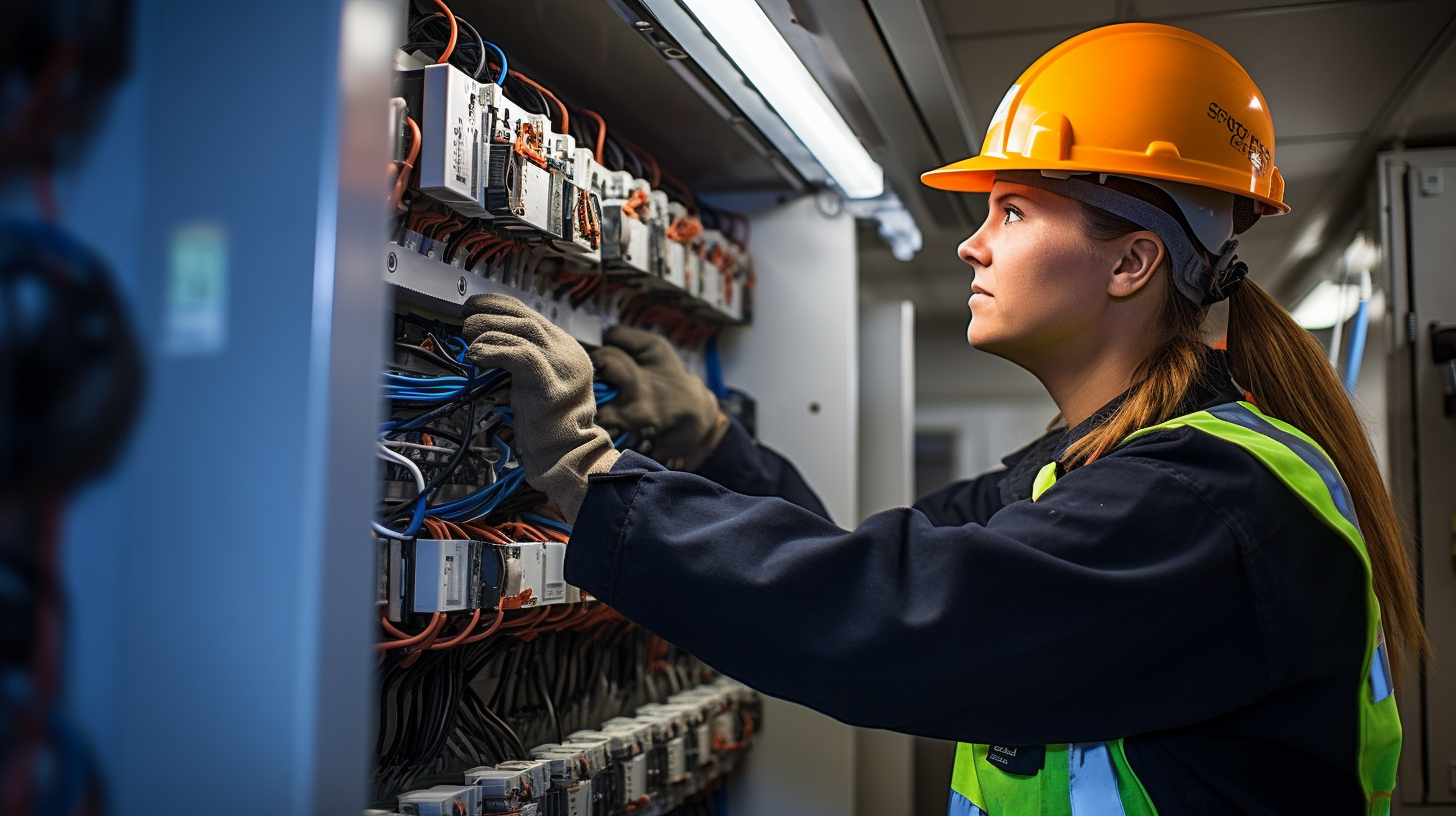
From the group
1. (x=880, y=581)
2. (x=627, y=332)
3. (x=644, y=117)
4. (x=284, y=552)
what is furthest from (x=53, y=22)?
(x=644, y=117)

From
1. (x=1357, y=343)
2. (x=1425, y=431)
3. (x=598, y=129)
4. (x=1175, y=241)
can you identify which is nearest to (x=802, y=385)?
(x=598, y=129)

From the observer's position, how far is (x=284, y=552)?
51 centimetres

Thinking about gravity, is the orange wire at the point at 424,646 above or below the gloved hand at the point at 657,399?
below

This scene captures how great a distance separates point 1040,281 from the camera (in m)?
1.37

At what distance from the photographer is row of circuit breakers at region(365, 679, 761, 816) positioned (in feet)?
4.57

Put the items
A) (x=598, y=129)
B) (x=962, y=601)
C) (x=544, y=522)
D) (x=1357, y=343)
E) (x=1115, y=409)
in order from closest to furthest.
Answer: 1. (x=962, y=601)
2. (x=1115, y=409)
3. (x=544, y=522)
4. (x=598, y=129)
5. (x=1357, y=343)

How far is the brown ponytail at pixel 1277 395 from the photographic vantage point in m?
1.28

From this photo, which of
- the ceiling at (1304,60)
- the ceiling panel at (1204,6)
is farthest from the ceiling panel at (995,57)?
the ceiling panel at (1204,6)

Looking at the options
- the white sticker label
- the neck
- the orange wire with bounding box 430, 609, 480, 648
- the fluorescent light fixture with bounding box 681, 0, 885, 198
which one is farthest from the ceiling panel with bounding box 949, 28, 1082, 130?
the white sticker label

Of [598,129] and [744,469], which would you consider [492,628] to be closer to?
[744,469]

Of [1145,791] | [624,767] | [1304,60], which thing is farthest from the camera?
[1304,60]

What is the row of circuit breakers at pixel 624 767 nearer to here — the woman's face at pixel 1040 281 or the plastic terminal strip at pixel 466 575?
the plastic terminal strip at pixel 466 575

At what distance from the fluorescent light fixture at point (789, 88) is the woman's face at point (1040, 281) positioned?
44cm

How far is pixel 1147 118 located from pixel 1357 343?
6.26ft
